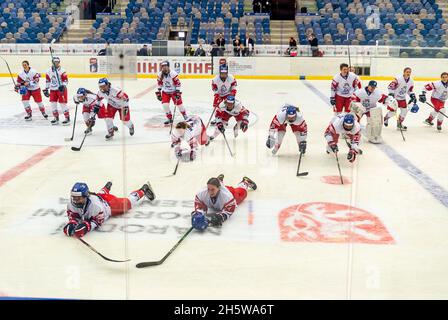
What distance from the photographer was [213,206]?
4652 mm

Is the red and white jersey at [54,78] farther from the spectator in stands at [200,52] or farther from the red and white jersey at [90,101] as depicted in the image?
the spectator in stands at [200,52]

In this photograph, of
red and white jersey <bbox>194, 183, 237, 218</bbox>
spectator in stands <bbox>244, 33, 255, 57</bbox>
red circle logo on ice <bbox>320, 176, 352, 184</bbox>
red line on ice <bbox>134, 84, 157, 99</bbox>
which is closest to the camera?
red and white jersey <bbox>194, 183, 237, 218</bbox>

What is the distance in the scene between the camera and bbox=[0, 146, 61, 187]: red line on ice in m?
5.96

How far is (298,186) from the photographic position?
18.6ft

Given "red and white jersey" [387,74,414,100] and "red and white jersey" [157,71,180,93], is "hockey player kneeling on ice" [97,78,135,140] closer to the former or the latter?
"red and white jersey" [157,71,180,93]

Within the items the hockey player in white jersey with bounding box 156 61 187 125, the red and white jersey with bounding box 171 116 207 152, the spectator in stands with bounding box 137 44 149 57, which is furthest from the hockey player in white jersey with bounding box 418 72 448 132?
the spectator in stands with bounding box 137 44 149 57

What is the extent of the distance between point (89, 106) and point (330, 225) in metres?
4.75

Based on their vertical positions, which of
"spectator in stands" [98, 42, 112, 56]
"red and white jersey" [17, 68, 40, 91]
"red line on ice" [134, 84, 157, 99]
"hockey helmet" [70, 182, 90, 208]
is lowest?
"hockey helmet" [70, 182, 90, 208]

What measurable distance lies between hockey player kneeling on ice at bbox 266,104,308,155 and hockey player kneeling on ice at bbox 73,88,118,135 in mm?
2589

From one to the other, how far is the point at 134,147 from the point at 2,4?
1391cm

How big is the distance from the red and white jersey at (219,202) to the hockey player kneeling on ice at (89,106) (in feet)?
11.9

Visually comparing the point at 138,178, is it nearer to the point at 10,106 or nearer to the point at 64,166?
the point at 64,166

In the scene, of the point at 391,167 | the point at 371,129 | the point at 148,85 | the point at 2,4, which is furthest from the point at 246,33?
the point at 391,167

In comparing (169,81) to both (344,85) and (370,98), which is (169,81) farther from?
(370,98)
